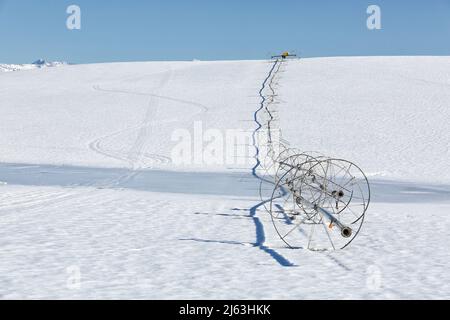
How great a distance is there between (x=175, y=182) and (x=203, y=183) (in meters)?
1.08

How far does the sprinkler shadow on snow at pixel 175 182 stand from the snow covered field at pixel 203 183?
0.08 metres

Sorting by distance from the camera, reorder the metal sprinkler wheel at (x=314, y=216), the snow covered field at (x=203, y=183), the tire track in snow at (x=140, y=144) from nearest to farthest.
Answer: the snow covered field at (x=203, y=183), the metal sprinkler wheel at (x=314, y=216), the tire track in snow at (x=140, y=144)

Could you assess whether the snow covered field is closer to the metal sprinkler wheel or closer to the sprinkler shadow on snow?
the sprinkler shadow on snow

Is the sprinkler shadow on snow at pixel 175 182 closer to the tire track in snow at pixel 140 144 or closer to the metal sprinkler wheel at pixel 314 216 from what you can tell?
the tire track in snow at pixel 140 144

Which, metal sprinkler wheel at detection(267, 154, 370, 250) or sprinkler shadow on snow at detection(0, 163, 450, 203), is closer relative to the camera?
metal sprinkler wheel at detection(267, 154, 370, 250)

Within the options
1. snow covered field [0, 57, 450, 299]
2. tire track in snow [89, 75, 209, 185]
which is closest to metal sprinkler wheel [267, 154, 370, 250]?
snow covered field [0, 57, 450, 299]

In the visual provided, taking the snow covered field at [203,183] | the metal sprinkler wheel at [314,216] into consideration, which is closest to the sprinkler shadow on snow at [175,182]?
the snow covered field at [203,183]

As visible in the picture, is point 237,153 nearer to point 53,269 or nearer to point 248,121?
point 248,121

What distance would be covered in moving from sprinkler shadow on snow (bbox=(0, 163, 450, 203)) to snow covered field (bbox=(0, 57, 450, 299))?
0.08 meters

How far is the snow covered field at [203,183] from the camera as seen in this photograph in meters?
7.73

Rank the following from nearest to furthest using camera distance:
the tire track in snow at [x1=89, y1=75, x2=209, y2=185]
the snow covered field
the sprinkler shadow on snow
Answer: the snow covered field < the sprinkler shadow on snow < the tire track in snow at [x1=89, y1=75, x2=209, y2=185]

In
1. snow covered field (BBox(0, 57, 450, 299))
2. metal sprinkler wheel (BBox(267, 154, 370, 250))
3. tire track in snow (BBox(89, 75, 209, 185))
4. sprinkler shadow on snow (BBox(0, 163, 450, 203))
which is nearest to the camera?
snow covered field (BBox(0, 57, 450, 299))

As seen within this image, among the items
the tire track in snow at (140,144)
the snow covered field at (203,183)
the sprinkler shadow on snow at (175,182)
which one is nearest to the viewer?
the snow covered field at (203,183)

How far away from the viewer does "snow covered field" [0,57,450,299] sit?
7.73 m
